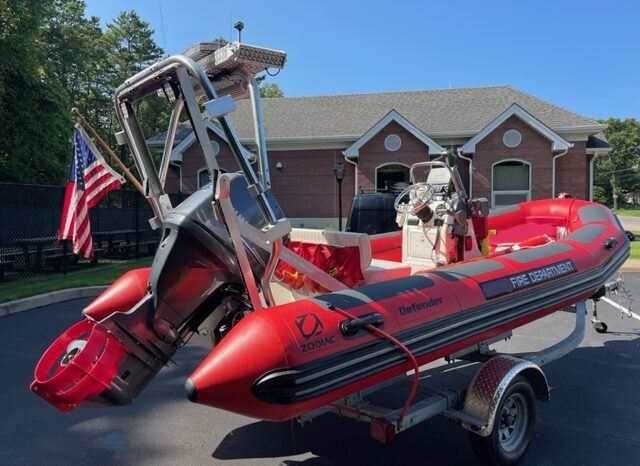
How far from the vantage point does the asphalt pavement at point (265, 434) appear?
371cm

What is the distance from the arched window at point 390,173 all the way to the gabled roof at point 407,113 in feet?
5.60

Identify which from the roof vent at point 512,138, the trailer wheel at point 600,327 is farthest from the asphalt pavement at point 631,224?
the trailer wheel at point 600,327

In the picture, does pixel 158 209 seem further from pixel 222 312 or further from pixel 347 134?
pixel 347 134

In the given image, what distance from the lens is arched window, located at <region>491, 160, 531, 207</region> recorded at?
2077 centimetres

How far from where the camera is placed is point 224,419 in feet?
14.4

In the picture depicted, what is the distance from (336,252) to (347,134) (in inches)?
735

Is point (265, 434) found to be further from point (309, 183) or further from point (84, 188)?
point (309, 183)

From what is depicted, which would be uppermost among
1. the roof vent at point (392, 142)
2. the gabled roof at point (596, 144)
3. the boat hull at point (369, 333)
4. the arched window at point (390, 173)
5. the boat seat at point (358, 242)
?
the roof vent at point (392, 142)

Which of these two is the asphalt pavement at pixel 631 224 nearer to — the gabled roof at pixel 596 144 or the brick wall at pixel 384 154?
the gabled roof at pixel 596 144

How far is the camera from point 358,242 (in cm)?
405

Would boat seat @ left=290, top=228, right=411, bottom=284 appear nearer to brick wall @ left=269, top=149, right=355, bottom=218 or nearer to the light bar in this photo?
the light bar

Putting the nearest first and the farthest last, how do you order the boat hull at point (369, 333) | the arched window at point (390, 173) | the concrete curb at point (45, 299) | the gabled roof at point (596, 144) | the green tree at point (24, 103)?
the boat hull at point (369, 333) → the concrete curb at point (45, 299) → the green tree at point (24, 103) → the gabled roof at point (596, 144) → the arched window at point (390, 173)

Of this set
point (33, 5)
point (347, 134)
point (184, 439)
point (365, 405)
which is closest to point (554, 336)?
point (365, 405)

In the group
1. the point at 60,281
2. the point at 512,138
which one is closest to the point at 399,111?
the point at 512,138
